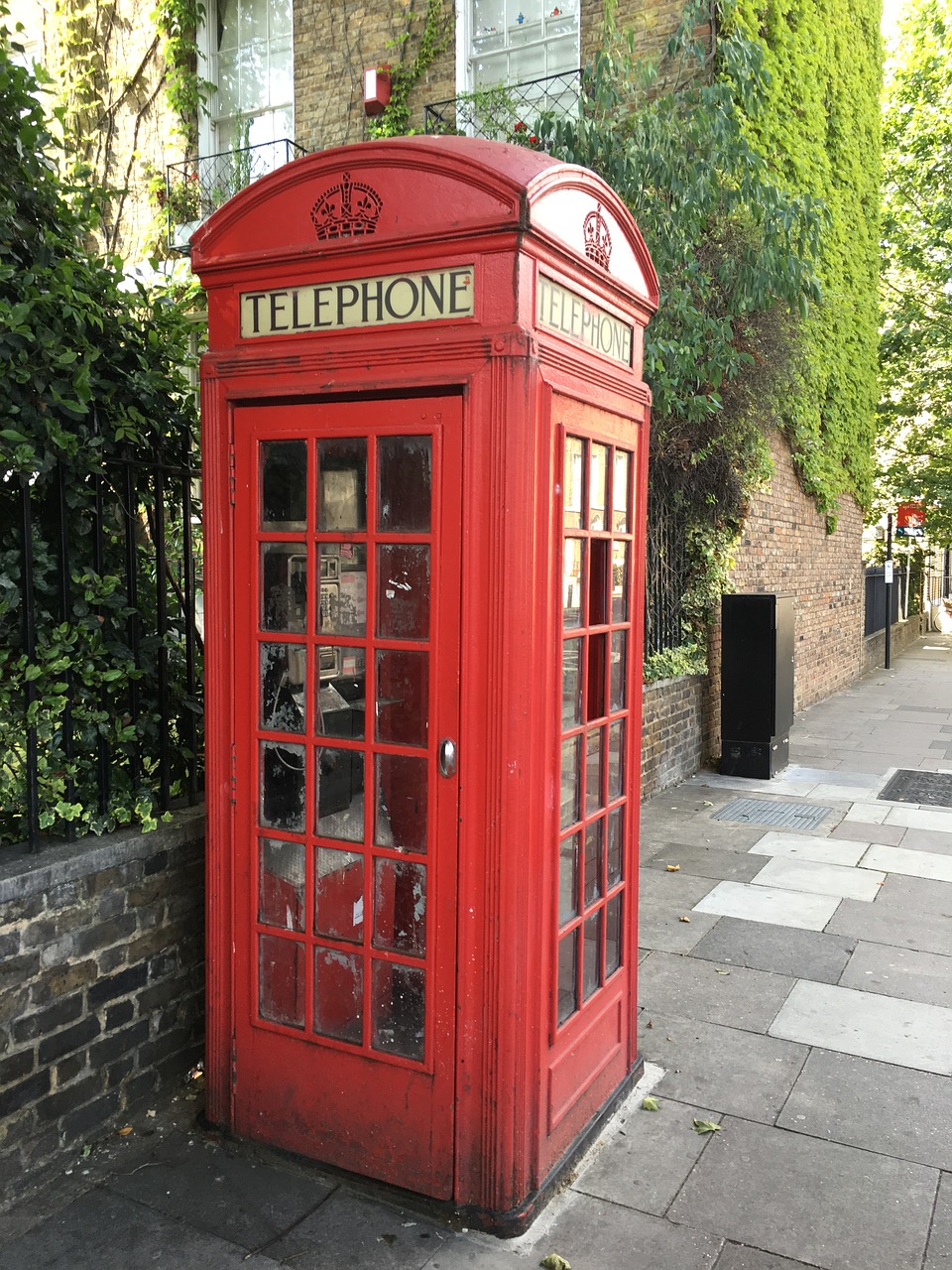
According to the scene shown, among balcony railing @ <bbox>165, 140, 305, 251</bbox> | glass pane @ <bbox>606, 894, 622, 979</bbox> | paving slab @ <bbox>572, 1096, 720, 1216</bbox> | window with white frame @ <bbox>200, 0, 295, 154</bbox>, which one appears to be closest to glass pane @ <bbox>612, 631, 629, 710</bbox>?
glass pane @ <bbox>606, 894, 622, 979</bbox>

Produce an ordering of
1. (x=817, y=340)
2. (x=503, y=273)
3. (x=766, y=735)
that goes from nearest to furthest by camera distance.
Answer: (x=503, y=273)
(x=766, y=735)
(x=817, y=340)

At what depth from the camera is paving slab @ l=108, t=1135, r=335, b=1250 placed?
2.96 metres

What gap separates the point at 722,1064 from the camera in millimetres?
4023

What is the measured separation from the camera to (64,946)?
127 inches

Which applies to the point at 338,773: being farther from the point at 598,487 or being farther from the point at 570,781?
the point at 598,487

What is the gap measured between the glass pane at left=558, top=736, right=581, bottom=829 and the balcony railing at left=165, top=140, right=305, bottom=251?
9.63 metres

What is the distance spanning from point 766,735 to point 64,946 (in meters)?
7.31

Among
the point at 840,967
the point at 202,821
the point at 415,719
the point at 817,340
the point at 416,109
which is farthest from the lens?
the point at 817,340

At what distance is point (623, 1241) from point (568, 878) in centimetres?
105

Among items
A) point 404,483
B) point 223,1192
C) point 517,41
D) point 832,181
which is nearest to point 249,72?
point 517,41

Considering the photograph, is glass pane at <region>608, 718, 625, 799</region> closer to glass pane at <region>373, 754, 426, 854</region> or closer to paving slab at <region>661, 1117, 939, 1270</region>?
glass pane at <region>373, 754, 426, 854</region>

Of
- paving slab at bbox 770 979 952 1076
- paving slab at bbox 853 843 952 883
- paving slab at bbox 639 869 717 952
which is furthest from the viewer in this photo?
paving slab at bbox 853 843 952 883

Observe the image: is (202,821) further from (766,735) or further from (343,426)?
(766,735)

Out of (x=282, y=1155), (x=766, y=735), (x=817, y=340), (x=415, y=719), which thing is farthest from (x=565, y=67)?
(x=282, y=1155)
